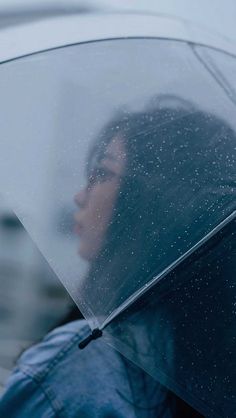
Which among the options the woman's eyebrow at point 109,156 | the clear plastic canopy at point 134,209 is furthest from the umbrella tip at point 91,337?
the woman's eyebrow at point 109,156

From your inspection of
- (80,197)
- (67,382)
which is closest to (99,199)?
(80,197)

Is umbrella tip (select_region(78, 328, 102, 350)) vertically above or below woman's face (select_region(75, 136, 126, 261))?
below

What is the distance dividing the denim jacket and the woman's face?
258mm

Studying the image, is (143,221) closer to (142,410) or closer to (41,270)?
(142,410)

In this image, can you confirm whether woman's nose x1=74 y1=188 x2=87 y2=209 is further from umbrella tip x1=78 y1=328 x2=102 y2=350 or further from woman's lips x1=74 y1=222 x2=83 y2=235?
umbrella tip x1=78 y1=328 x2=102 y2=350

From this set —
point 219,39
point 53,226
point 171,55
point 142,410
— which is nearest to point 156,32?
point 171,55

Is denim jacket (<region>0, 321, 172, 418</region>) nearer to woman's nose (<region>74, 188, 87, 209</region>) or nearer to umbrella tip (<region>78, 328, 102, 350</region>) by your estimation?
umbrella tip (<region>78, 328, 102, 350</region>)

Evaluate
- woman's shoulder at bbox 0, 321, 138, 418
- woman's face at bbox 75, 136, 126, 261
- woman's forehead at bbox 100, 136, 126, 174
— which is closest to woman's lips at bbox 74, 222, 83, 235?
woman's face at bbox 75, 136, 126, 261

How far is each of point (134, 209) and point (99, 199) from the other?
8cm

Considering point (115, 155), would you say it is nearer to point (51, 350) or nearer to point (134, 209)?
point (134, 209)

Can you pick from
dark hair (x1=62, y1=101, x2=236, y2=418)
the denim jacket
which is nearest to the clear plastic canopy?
dark hair (x1=62, y1=101, x2=236, y2=418)

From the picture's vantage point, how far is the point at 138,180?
5.35 feet

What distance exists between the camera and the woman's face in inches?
62.0

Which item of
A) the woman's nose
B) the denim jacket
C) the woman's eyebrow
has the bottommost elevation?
the denim jacket
